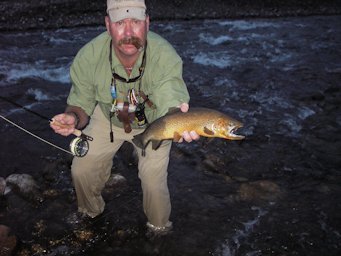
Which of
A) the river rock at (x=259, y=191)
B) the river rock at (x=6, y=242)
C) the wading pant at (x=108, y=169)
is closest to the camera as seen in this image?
the wading pant at (x=108, y=169)

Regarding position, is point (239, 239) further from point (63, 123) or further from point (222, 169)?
point (63, 123)

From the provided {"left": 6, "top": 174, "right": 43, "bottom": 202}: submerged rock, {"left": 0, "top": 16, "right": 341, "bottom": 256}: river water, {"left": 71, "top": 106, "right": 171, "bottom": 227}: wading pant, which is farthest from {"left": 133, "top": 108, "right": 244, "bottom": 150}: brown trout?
{"left": 6, "top": 174, "right": 43, "bottom": 202}: submerged rock

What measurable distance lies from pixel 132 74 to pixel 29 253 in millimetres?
2683

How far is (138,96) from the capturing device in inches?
184

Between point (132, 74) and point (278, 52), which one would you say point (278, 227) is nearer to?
point (132, 74)

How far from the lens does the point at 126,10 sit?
438 centimetres

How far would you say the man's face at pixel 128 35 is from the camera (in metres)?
4.39

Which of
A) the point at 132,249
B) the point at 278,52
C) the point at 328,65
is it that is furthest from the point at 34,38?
the point at 132,249

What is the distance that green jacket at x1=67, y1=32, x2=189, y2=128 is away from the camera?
4.47 metres

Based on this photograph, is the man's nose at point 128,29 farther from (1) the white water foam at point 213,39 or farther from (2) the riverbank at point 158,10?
(2) the riverbank at point 158,10

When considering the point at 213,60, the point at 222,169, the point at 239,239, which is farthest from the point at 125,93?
the point at 213,60

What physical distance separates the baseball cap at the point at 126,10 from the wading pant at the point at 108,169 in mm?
1268

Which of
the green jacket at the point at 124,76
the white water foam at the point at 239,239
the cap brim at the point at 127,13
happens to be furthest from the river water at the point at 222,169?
the cap brim at the point at 127,13

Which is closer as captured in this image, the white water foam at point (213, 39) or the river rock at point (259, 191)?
the river rock at point (259, 191)
